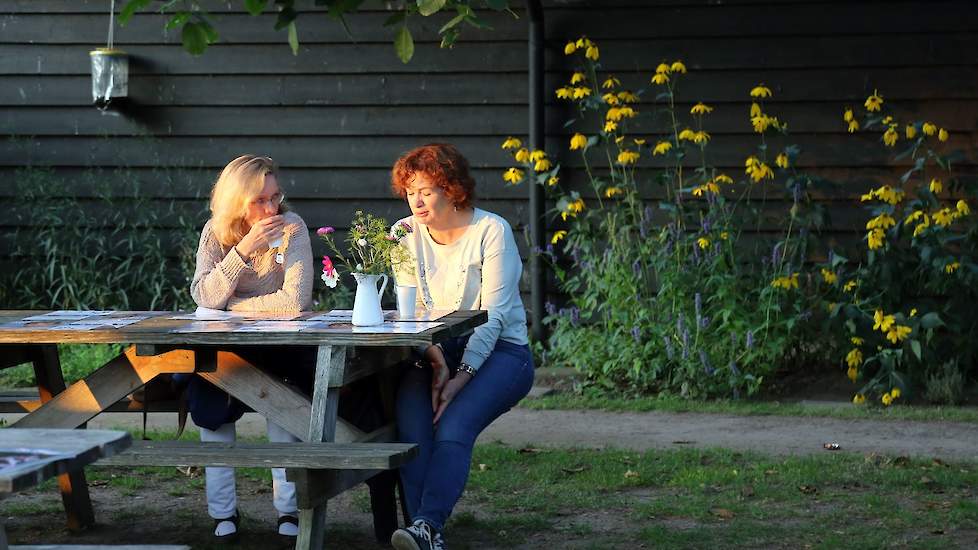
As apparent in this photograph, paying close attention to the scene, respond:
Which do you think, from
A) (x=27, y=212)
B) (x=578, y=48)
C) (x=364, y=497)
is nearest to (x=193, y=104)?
(x=27, y=212)

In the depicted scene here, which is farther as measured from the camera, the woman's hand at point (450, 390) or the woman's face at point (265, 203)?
the woman's face at point (265, 203)

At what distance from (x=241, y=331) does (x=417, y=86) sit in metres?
4.87

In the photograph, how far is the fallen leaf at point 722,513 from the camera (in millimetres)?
5059

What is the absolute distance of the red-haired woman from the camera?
4.59 meters

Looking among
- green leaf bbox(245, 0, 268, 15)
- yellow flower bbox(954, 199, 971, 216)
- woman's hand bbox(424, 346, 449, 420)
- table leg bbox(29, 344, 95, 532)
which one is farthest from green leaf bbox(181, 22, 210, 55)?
yellow flower bbox(954, 199, 971, 216)

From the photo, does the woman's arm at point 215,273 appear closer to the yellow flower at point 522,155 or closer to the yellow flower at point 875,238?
the yellow flower at point 522,155

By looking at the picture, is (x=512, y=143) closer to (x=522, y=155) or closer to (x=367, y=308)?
(x=522, y=155)

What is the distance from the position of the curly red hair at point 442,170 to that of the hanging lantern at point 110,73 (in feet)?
14.6

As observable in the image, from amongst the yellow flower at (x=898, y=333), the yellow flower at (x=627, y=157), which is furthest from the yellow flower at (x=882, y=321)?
the yellow flower at (x=627, y=157)

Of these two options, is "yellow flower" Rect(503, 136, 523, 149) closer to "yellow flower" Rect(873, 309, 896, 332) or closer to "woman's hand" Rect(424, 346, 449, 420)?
"yellow flower" Rect(873, 309, 896, 332)

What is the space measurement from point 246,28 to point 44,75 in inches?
56.4

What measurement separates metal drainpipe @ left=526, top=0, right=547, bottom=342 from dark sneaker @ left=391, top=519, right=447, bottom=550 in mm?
4081

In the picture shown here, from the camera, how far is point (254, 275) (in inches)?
199

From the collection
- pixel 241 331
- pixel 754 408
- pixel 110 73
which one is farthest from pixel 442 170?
pixel 110 73
